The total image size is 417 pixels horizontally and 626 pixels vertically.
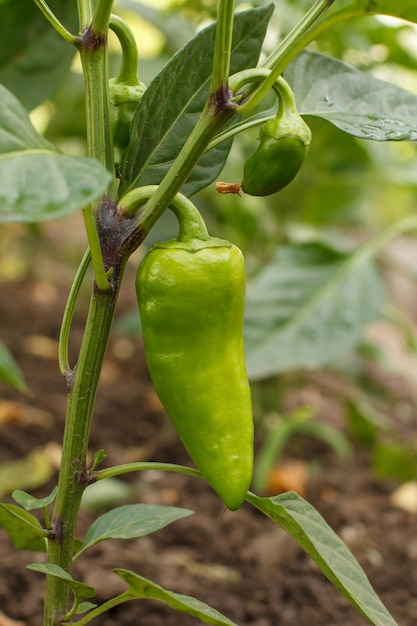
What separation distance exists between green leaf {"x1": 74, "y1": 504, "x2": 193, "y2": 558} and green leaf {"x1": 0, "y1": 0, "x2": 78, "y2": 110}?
624 millimetres

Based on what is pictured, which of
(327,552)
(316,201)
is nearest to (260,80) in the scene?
(327,552)

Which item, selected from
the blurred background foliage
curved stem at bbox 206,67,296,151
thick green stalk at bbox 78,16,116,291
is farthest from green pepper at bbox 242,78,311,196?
the blurred background foliage

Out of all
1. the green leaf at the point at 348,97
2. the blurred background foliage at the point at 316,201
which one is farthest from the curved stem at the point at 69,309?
the blurred background foliage at the point at 316,201

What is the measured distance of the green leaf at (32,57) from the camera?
1.08 metres

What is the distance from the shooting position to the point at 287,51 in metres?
0.57

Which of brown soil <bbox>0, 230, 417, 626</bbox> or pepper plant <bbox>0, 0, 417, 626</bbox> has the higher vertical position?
Result: pepper plant <bbox>0, 0, 417, 626</bbox>

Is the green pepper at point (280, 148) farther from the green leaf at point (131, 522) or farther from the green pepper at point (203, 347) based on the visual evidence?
the green leaf at point (131, 522)

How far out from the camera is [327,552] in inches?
25.0

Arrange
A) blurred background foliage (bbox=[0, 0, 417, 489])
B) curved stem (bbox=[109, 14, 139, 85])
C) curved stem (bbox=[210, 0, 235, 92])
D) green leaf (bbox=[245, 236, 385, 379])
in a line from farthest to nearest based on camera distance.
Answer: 1. blurred background foliage (bbox=[0, 0, 417, 489])
2. green leaf (bbox=[245, 236, 385, 379])
3. curved stem (bbox=[109, 14, 139, 85])
4. curved stem (bbox=[210, 0, 235, 92])

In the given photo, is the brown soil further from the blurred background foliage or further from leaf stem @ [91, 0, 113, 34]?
leaf stem @ [91, 0, 113, 34]

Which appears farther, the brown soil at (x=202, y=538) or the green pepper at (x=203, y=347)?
the brown soil at (x=202, y=538)

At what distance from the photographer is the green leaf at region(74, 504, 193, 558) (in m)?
0.68

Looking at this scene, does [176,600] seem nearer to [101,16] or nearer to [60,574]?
→ [60,574]

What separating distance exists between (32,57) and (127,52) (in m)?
0.50
